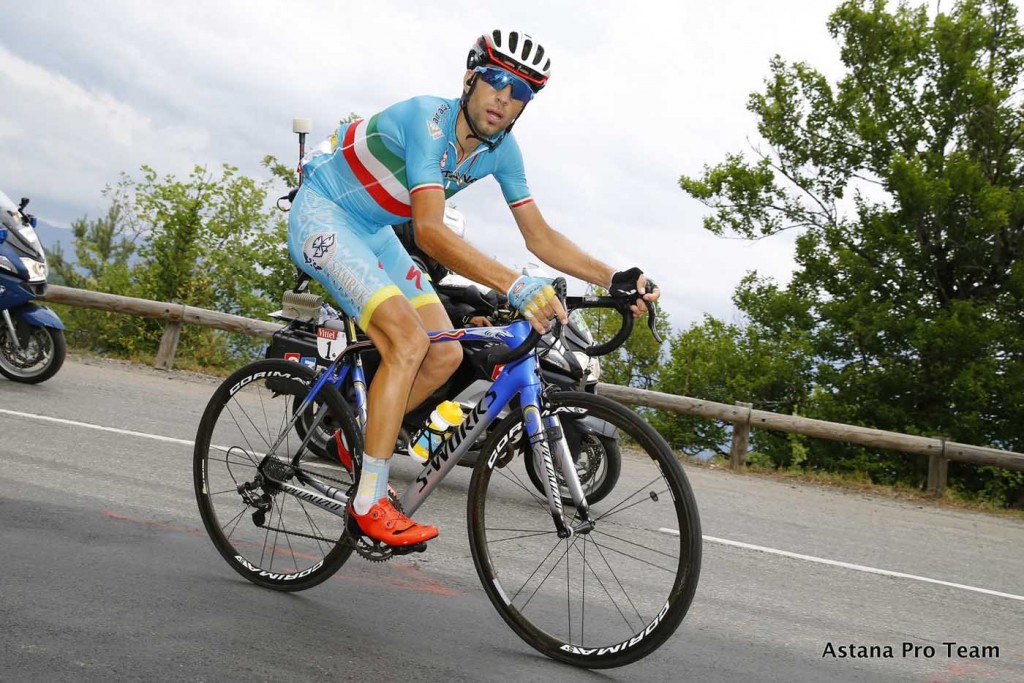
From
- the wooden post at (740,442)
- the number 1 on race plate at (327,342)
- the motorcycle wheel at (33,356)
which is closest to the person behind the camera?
the number 1 on race plate at (327,342)

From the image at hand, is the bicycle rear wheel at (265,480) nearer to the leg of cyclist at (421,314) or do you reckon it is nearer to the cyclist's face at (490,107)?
the leg of cyclist at (421,314)

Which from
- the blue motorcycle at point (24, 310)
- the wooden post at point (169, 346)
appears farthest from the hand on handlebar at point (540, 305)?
the wooden post at point (169, 346)

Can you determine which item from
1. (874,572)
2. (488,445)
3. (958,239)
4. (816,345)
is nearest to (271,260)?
(816,345)

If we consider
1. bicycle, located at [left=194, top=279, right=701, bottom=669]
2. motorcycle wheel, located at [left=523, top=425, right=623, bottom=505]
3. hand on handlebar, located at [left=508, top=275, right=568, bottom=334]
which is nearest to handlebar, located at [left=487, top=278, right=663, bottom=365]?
bicycle, located at [left=194, top=279, right=701, bottom=669]

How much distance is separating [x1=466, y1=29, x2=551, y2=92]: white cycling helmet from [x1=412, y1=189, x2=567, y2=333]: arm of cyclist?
1.85ft

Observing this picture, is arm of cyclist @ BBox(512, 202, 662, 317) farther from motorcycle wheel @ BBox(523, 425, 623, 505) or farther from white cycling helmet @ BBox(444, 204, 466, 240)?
white cycling helmet @ BBox(444, 204, 466, 240)

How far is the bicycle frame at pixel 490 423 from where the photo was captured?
12.8 feet

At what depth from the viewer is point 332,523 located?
4.34 m

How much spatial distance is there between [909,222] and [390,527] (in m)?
19.5

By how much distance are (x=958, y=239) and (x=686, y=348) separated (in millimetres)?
10998

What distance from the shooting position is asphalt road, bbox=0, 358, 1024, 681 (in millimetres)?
3619

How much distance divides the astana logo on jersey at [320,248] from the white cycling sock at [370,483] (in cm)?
88

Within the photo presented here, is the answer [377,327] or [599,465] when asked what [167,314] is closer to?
[599,465]

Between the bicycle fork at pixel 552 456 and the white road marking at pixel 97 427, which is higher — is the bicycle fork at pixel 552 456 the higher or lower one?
the higher one
